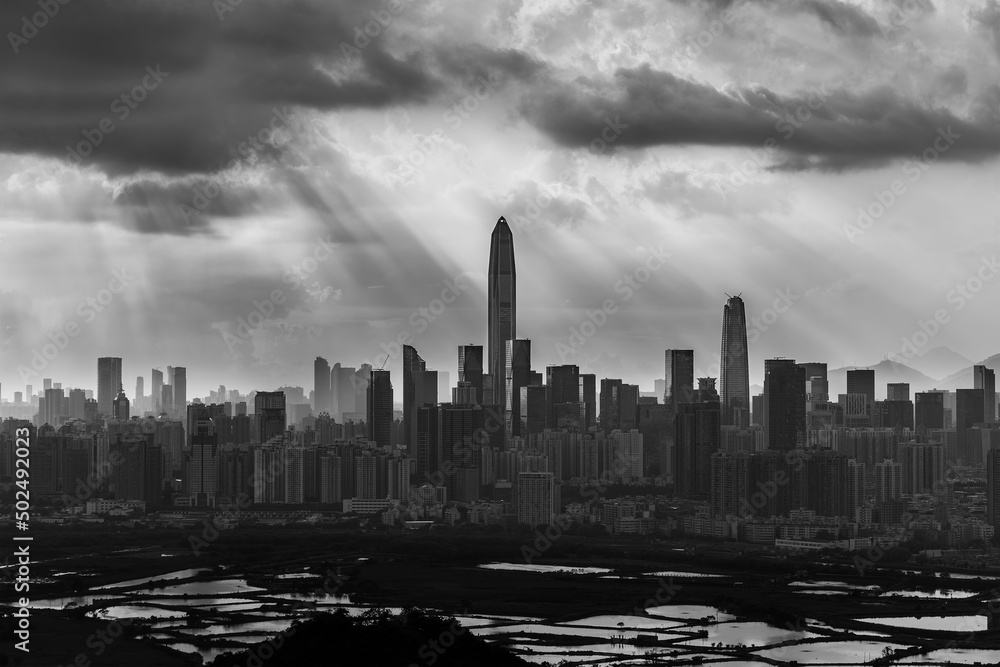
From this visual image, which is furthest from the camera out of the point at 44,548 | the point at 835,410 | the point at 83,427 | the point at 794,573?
the point at 835,410

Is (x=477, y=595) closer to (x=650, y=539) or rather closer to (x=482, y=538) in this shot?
(x=482, y=538)

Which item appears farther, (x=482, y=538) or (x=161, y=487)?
(x=161, y=487)

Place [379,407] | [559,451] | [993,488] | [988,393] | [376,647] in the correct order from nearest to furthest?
1. [376,647]
2. [993,488]
3. [559,451]
4. [379,407]
5. [988,393]

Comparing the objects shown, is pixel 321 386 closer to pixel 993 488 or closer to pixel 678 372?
pixel 678 372

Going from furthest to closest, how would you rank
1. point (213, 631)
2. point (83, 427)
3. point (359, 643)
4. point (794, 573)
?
point (83, 427) → point (794, 573) → point (213, 631) → point (359, 643)

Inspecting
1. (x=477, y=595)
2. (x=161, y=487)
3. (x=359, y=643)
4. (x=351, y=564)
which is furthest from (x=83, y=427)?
(x=359, y=643)

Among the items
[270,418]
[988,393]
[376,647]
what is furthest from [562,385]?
[376,647]

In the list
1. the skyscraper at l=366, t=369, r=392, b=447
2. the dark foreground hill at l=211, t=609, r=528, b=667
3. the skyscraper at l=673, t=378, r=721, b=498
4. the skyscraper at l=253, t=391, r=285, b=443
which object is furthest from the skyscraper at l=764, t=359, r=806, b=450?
the dark foreground hill at l=211, t=609, r=528, b=667
